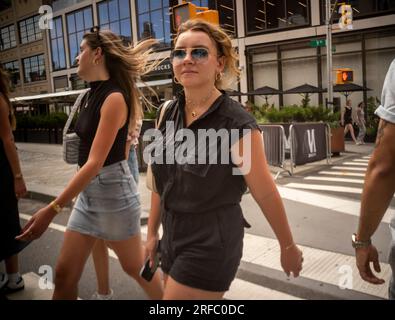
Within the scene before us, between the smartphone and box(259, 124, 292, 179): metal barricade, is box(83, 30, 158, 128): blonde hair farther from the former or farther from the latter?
box(259, 124, 292, 179): metal barricade

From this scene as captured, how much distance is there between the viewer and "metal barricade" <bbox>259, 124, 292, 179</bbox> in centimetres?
996

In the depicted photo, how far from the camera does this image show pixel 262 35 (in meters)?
25.9

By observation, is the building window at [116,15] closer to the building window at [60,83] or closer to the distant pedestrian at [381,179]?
the building window at [60,83]

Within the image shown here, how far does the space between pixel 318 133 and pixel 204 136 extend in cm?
1023

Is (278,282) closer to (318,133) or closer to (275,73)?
(318,133)

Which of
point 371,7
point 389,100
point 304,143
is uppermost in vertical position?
point 371,7

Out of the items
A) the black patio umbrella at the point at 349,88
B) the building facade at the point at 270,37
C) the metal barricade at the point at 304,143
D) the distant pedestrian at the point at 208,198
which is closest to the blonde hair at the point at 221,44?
the distant pedestrian at the point at 208,198

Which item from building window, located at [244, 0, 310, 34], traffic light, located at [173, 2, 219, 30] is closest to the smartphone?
traffic light, located at [173, 2, 219, 30]

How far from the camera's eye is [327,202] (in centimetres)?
700

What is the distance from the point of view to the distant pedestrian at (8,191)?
360 cm

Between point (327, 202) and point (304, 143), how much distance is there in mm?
4276

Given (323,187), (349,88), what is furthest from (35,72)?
(323,187)

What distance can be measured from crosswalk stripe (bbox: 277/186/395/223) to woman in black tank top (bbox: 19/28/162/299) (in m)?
4.06

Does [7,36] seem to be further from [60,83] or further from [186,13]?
[60,83]
